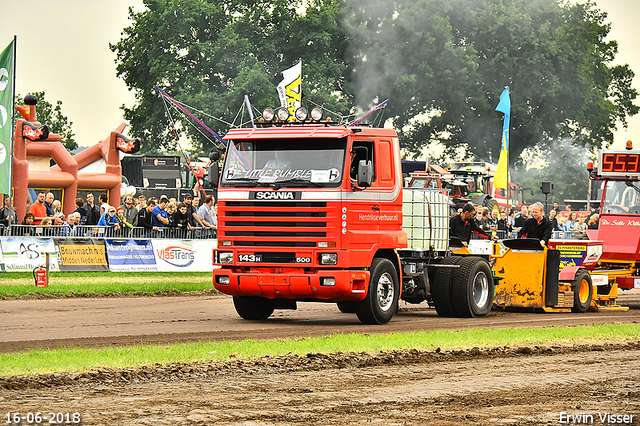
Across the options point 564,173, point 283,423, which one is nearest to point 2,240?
point 283,423

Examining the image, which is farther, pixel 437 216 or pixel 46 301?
pixel 46 301

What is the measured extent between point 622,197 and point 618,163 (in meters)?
0.80

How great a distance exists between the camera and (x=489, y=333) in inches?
553

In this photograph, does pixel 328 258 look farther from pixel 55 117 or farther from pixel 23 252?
pixel 55 117

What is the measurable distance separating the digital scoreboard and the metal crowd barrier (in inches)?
428

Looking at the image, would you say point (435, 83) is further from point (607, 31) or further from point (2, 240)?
point (2, 240)

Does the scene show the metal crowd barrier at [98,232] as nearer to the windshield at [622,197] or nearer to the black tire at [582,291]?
the windshield at [622,197]

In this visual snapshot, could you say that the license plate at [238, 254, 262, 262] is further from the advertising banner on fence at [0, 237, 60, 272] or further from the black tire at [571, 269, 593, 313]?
the advertising banner on fence at [0, 237, 60, 272]

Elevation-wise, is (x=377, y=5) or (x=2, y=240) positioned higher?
(x=377, y=5)

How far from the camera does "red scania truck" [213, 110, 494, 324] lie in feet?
49.1

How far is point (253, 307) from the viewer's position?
16.8 meters

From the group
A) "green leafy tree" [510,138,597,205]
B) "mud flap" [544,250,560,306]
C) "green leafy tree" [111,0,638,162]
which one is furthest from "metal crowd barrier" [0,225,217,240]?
"green leafy tree" [510,138,597,205]

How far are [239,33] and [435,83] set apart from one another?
42.2 feet

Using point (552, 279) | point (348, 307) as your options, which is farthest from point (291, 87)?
point (348, 307)
